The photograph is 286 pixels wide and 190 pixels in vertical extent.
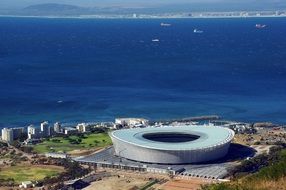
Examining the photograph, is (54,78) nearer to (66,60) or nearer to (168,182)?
(66,60)

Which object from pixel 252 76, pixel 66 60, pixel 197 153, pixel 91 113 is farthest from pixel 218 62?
pixel 197 153

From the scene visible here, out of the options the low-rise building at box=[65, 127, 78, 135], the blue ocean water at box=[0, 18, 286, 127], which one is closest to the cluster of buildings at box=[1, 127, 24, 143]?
the low-rise building at box=[65, 127, 78, 135]

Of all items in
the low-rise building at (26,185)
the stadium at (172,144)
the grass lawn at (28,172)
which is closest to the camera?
the low-rise building at (26,185)

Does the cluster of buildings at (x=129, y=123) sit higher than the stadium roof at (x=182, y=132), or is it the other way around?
the stadium roof at (x=182, y=132)

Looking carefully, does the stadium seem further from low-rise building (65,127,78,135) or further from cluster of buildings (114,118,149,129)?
low-rise building (65,127,78,135)

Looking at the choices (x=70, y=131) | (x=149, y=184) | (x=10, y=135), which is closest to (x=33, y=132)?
→ (x=10, y=135)

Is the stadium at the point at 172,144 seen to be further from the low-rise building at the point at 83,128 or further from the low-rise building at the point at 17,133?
the low-rise building at the point at 17,133

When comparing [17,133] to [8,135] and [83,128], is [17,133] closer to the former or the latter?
[8,135]

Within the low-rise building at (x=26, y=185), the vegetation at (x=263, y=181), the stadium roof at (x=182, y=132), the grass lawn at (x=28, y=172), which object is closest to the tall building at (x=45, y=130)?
the stadium roof at (x=182, y=132)
